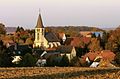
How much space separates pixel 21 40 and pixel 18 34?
3539mm

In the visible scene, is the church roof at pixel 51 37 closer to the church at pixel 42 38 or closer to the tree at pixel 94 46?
the church at pixel 42 38

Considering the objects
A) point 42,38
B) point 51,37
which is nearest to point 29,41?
point 42,38

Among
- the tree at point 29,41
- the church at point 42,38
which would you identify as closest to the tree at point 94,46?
the church at point 42,38

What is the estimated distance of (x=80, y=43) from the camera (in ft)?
309

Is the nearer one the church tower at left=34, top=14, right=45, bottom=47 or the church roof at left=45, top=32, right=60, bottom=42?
the church tower at left=34, top=14, right=45, bottom=47

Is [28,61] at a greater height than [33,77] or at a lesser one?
lesser

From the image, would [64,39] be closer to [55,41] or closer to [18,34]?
[55,41]

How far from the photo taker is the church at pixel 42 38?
323 ft

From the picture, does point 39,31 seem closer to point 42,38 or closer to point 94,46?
point 42,38

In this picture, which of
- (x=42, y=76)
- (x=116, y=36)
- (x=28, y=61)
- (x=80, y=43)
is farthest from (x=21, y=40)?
(x=42, y=76)

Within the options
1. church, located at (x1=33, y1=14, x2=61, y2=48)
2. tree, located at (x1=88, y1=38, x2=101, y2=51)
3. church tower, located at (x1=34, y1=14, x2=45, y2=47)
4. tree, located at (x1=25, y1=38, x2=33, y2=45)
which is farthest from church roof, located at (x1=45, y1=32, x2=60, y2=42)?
tree, located at (x1=88, y1=38, x2=101, y2=51)

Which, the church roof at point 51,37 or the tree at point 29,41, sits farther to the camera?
the church roof at point 51,37

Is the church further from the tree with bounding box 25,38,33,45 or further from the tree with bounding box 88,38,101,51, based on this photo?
the tree with bounding box 88,38,101,51

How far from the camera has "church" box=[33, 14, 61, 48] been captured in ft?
323
